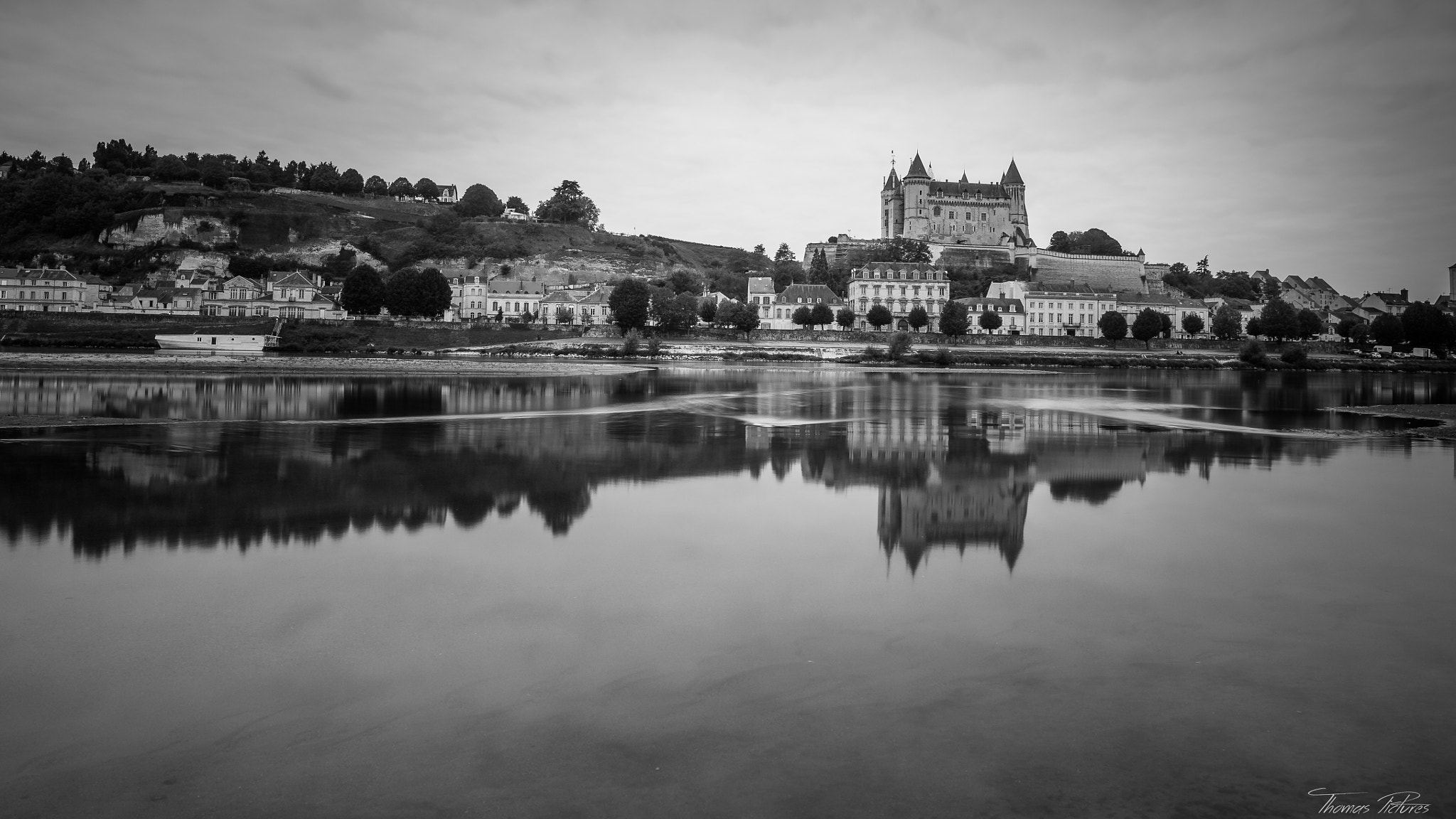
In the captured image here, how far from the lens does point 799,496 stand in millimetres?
13086

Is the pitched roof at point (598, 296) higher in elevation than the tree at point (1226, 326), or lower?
higher

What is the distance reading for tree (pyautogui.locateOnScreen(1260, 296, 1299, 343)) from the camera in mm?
77688

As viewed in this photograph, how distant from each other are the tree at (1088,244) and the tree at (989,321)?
32.7 meters

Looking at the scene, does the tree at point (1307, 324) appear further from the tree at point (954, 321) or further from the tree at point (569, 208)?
the tree at point (569, 208)

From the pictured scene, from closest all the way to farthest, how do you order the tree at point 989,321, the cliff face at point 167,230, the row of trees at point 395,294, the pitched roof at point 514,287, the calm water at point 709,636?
the calm water at point 709,636 → the row of trees at point 395,294 → the tree at point 989,321 → the pitched roof at point 514,287 → the cliff face at point 167,230

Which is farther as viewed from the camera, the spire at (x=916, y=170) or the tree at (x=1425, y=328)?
the spire at (x=916, y=170)

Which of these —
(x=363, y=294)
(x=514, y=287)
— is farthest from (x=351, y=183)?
(x=363, y=294)

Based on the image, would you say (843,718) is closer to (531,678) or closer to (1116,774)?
(1116,774)

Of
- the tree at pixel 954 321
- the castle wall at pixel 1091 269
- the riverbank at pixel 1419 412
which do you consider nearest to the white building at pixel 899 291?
the tree at pixel 954 321

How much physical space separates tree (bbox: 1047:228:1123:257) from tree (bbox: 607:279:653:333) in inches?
2256

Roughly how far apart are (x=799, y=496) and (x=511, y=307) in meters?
69.5

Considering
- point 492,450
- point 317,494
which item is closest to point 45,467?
point 317,494

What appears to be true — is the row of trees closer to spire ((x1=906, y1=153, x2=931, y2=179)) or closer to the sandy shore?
the sandy shore

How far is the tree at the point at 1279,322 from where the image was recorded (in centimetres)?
7769
